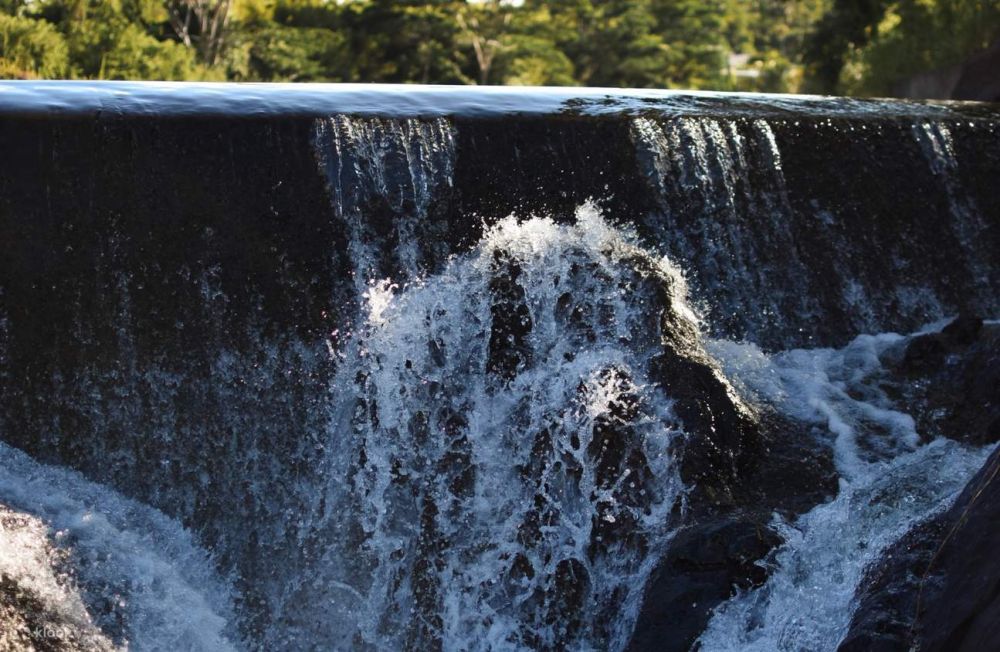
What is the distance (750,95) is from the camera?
8.80m

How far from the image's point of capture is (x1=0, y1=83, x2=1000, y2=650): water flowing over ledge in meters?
5.30

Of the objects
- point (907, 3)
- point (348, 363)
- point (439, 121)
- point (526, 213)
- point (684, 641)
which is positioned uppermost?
point (907, 3)

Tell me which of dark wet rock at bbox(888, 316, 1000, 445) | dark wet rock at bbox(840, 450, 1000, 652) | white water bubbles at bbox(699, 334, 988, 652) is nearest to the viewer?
dark wet rock at bbox(840, 450, 1000, 652)

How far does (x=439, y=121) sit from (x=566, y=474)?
7.42 feet

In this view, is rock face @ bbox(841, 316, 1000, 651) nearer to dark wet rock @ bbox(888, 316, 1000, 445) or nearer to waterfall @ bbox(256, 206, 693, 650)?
waterfall @ bbox(256, 206, 693, 650)

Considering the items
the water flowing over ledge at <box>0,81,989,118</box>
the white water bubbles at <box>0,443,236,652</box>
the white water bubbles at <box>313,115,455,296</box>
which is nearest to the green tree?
the water flowing over ledge at <box>0,81,989,118</box>

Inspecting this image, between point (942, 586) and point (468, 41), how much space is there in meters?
26.4

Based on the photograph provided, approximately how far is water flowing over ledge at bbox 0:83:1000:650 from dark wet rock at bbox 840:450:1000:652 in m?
0.20

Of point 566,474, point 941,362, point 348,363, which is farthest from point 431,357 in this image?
point 941,362

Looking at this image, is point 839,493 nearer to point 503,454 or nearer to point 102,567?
point 503,454

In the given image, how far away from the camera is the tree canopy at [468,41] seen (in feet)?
54.8

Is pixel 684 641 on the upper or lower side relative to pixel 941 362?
lower

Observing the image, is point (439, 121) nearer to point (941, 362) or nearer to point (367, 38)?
point (941, 362)

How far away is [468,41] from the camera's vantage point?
29406mm
